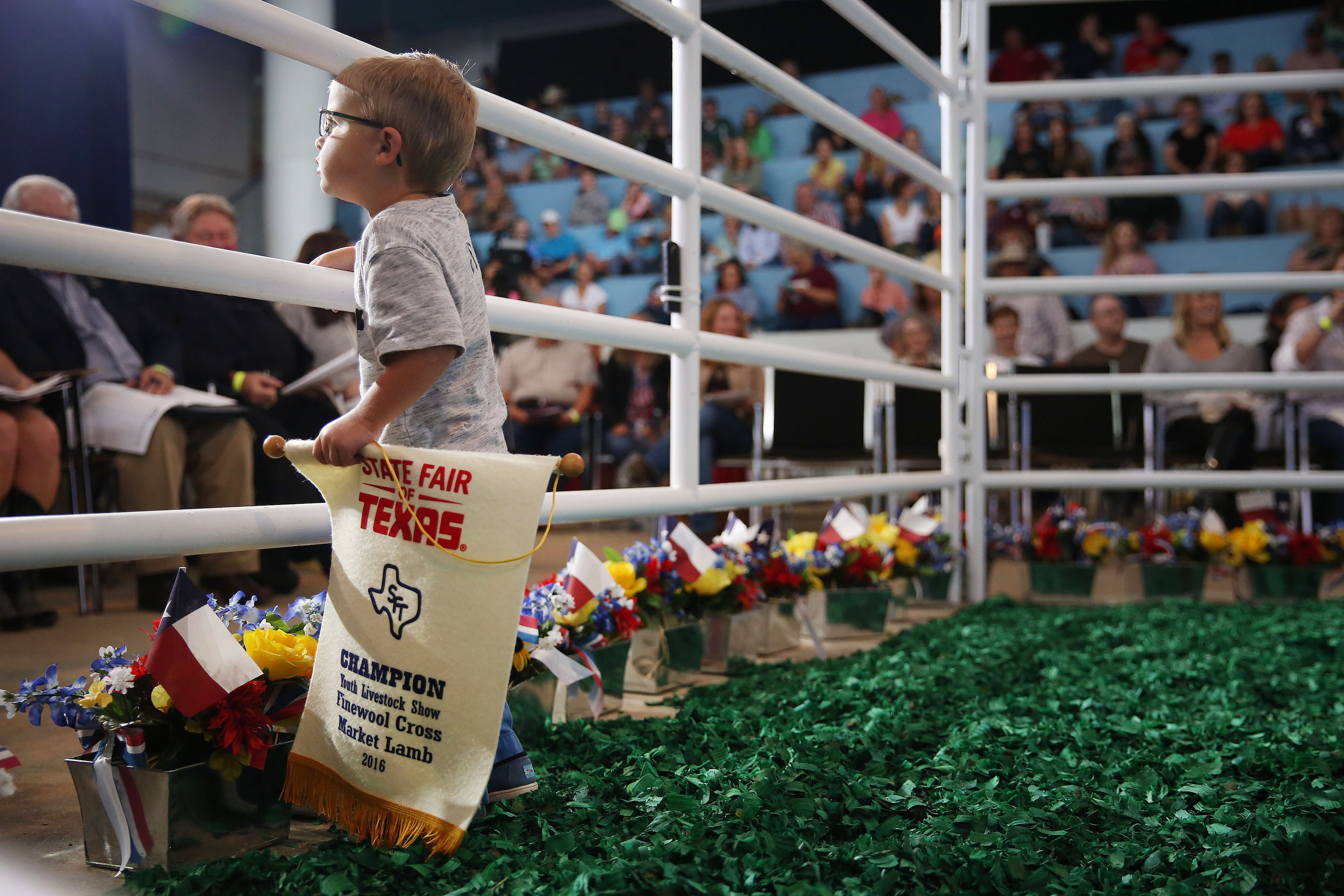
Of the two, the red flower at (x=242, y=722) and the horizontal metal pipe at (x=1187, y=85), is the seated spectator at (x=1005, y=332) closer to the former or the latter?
the horizontal metal pipe at (x=1187, y=85)

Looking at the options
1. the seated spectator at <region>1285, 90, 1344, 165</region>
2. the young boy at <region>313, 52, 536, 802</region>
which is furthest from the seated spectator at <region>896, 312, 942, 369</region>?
the young boy at <region>313, 52, 536, 802</region>

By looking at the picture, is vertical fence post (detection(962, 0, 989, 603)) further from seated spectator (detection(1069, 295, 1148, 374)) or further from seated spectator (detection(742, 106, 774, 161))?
seated spectator (detection(742, 106, 774, 161))

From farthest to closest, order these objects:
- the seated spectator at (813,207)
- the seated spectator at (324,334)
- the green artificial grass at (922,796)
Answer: the seated spectator at (813,207)
the seated spectator at (324,334)
the green artificial grass at (922,796)

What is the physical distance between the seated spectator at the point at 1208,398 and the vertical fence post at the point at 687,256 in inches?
108

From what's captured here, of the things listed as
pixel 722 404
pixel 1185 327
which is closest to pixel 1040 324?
pixel 1185 327

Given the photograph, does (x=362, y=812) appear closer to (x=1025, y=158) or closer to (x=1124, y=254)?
(x=1124, y=254)

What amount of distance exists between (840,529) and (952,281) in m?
0.87

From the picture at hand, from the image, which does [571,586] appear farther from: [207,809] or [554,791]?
[207,809]

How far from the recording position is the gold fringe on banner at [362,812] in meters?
1.01

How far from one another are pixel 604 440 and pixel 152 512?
4.41 m

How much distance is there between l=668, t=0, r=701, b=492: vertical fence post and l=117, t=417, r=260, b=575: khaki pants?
135 cm

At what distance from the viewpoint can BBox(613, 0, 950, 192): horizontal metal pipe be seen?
1892mm

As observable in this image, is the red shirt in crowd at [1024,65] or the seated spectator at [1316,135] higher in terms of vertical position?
the red shirt in crowd at [1024,65]

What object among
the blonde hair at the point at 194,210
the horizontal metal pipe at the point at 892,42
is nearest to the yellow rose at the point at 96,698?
the horizontal metal pipe at the point at 892,42
